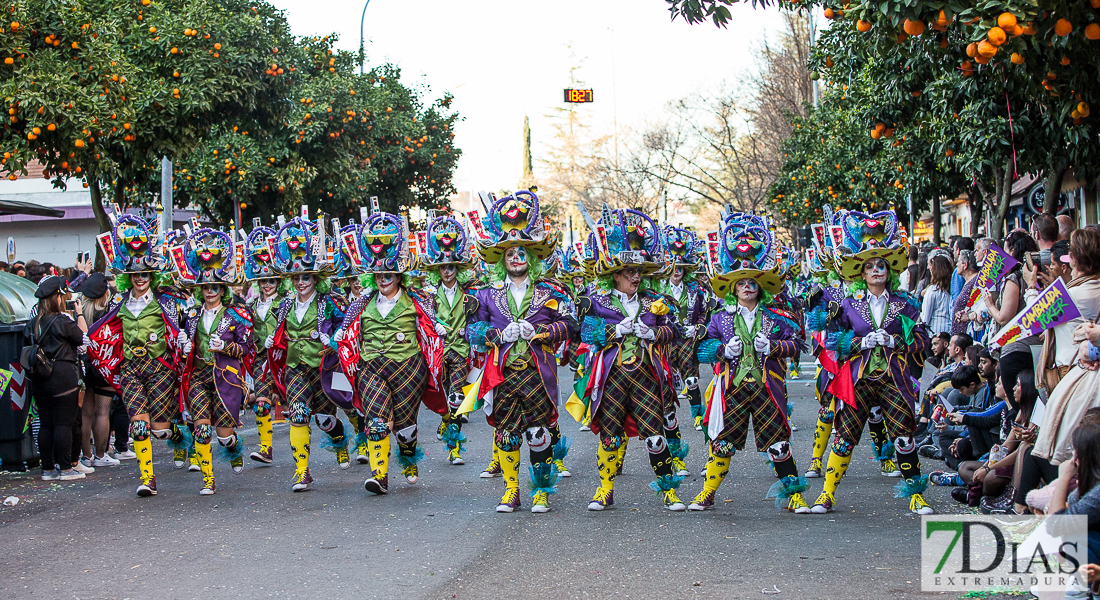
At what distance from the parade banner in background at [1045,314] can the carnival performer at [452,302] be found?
173 inches

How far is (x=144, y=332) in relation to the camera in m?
8.94

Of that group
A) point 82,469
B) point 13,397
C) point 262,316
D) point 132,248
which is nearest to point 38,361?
point 13,397

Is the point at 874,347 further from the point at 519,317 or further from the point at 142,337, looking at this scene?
the point at 142,337

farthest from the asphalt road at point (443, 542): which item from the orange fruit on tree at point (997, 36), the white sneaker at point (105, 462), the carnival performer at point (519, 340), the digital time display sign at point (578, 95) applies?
the digital time display sign at point (578, 95)

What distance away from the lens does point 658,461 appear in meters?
7.70

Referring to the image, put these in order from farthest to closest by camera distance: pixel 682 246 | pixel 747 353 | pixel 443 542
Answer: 1. pixel 682 246
2. pixel 747 353
3. pixel 443 542

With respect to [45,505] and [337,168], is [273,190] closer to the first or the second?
[337,168]

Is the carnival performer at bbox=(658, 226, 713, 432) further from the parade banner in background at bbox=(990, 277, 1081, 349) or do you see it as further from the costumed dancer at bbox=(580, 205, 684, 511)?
the parade banner in background at bbox=(990, 277, 1081, 349)

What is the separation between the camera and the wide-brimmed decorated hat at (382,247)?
871 centimetres

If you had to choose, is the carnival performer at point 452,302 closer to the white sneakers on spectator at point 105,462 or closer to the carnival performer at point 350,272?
the carnival performer at point 350,272

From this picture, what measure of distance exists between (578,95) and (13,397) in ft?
102

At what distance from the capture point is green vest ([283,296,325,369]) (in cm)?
911

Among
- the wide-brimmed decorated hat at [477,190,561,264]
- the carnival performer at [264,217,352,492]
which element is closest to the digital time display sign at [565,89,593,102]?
the carnival performer at [264,217,352,492]

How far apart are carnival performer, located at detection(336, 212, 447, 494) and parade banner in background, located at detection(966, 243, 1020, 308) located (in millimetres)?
4147
